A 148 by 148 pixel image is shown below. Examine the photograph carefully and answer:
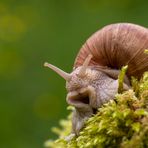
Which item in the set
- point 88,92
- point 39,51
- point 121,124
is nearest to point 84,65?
point 88,92

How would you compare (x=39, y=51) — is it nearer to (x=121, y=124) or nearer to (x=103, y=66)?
(x=103, y=66)

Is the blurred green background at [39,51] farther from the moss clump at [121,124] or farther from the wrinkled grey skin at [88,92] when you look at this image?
the moss clump at [121,124]

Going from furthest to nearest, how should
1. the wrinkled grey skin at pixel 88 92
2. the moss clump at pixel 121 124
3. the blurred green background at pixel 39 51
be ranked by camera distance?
the blurred green background at pixel 39 51
the wrinkled grey skin at pixel 88 92
the moss clump at pixel 121 124

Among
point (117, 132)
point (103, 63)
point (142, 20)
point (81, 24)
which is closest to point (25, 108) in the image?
point (81, 24)

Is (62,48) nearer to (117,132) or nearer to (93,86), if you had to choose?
(93,86)

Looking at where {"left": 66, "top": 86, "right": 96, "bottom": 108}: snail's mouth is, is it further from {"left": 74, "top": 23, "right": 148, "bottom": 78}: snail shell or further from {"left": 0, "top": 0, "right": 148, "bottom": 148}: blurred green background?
{"left": 0, "top": 0, "right": 148, "bottom": 148}: blurred green background

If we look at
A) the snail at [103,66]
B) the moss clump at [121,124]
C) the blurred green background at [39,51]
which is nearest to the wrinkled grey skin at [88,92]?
the snail at [103,66]

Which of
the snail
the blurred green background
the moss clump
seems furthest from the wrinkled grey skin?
the blurred green background
